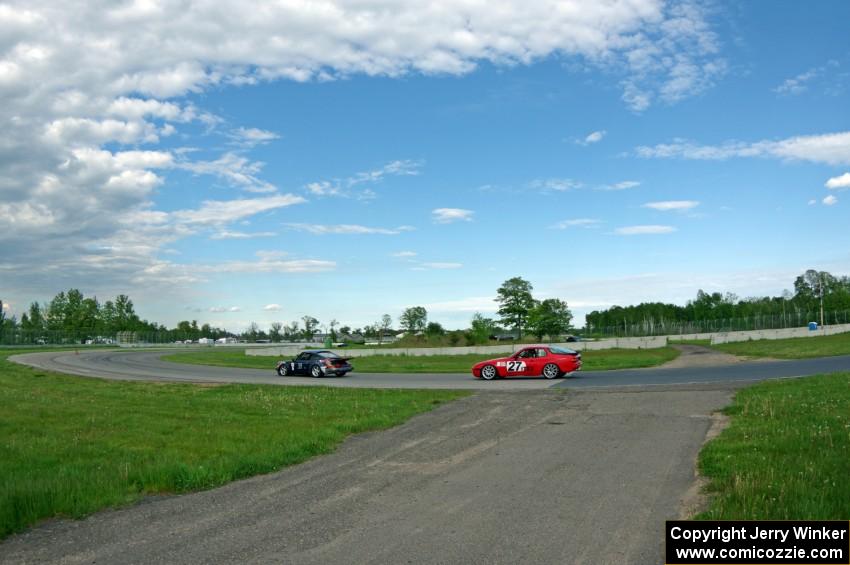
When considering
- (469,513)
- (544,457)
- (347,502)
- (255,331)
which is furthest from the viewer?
(255,331)

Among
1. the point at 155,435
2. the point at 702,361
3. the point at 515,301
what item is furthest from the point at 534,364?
the point at 515,301

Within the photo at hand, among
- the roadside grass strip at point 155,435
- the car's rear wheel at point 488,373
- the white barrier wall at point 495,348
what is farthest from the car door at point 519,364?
the white barrier wall at point 495,348

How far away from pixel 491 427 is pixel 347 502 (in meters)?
5.93

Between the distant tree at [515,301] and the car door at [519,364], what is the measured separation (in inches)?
2714

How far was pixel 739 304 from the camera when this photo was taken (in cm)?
13275

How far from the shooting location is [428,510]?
6.88m

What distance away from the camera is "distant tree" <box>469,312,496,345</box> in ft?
244

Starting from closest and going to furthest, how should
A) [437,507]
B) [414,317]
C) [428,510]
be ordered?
[428,510] < [437,507] < [414,317]

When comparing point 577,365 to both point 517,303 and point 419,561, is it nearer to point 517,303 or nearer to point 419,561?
point 419,561

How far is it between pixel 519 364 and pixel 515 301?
69.7 meters

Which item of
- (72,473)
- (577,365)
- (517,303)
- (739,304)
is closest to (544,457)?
(72,473)

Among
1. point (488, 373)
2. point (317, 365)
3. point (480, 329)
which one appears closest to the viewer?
point (488, 373)

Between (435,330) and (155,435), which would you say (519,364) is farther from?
(435,330)

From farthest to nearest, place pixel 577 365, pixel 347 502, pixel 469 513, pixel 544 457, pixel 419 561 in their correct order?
pixel 577 365, pixel 544 457, pixel 347 502, pixel 469 513, pixel 419 561
